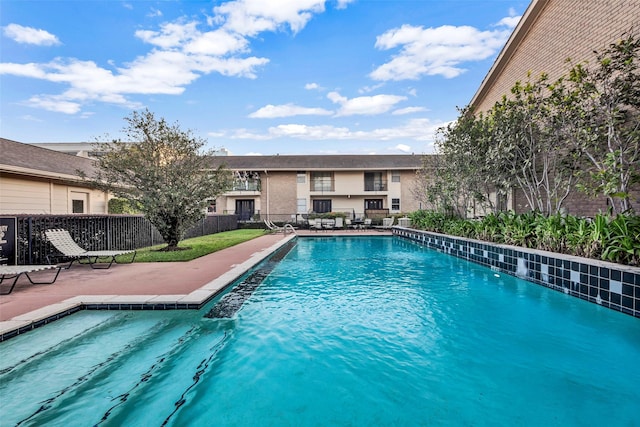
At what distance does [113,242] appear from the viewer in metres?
10.8

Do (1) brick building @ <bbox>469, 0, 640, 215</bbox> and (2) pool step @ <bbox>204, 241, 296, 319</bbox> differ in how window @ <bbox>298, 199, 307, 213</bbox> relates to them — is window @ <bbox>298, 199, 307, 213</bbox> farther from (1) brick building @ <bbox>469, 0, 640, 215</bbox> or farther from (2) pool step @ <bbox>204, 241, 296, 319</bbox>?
(2) pool step @ <bbox>204, 241, 296, 319</bbox>

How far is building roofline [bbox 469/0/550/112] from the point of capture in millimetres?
11508

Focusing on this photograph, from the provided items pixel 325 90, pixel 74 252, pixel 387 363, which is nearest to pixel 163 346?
pixel 387 363

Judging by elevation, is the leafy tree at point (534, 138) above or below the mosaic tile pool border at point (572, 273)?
above

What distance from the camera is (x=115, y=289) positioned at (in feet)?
18.4

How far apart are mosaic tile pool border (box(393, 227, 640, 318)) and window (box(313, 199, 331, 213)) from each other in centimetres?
2115

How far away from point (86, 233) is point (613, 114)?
13594 mm

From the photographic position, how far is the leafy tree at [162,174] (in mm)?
10312

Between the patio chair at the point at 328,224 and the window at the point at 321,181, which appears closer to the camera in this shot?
the patio chair at the point at 328,224

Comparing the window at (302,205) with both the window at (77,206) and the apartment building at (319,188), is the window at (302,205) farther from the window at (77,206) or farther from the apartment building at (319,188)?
the window at (77,206)

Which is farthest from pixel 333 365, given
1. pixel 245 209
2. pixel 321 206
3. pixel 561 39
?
pixel 245 209

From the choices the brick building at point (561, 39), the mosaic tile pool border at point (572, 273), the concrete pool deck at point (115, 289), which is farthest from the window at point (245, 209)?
the mosaic tile pool border at point (572, 273)

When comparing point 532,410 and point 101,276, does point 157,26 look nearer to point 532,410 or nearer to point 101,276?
point 101,276

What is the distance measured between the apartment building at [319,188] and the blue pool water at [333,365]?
921 inches
